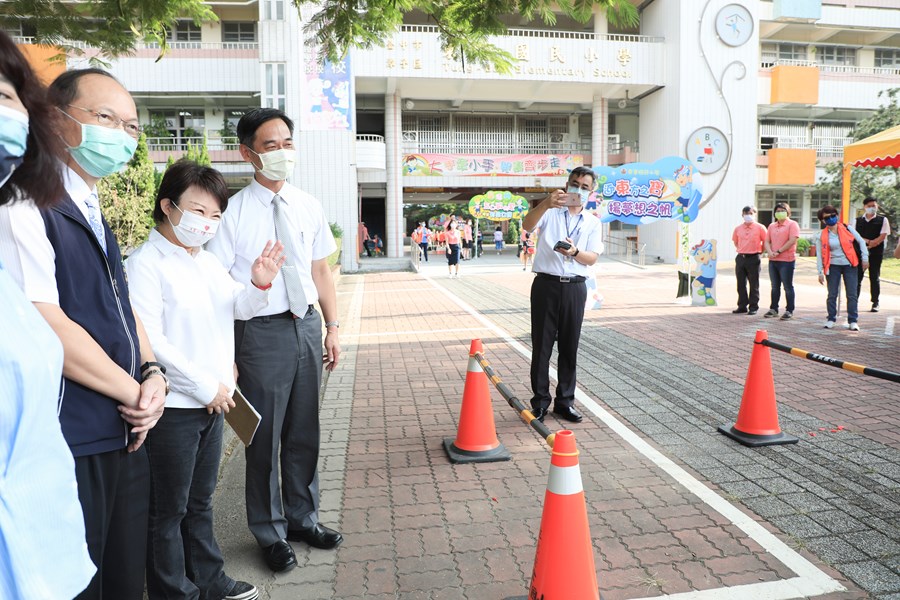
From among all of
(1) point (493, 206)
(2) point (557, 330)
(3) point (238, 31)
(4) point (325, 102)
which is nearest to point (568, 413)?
(2) point (557, 330)

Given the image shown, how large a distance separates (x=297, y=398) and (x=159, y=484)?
891mm

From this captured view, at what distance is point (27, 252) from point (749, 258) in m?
12.1

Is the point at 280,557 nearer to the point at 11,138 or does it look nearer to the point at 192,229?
the point at 192,229

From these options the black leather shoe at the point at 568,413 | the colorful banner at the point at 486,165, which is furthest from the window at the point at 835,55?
the black leather shoe at the point at 568,413

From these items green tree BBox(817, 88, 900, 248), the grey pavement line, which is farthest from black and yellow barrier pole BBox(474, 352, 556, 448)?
green tree BBox(817, 88, 900, 248)

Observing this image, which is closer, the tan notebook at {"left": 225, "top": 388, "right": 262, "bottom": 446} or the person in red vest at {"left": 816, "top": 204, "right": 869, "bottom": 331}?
the tan notebook at {"left": 225, "top": 388, "right": 262, "bottom": 446}

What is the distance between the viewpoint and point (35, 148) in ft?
4.34

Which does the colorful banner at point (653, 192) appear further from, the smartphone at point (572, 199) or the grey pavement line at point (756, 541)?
the grey pavement line at point (756, 541)

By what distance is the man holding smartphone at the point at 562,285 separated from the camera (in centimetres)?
521

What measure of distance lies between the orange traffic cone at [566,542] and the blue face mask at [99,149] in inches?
71.4

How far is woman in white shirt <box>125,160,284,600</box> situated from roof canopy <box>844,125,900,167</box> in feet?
33.3

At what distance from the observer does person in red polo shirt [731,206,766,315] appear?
37.8 feet

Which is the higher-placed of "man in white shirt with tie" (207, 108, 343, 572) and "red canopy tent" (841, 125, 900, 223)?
"red canopy tent" (841, 125, 900, 223)

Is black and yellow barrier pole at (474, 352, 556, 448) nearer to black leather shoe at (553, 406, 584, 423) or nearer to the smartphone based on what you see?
black leather shoe at (553, 406, 584, 423)
